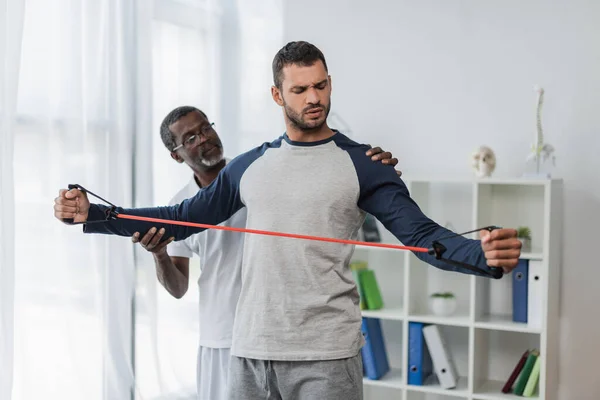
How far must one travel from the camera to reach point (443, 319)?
351 cm

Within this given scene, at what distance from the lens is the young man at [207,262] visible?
2.57m

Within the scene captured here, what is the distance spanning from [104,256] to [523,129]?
1.88 metres

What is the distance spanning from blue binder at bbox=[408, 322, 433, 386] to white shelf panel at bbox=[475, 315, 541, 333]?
0.85ft

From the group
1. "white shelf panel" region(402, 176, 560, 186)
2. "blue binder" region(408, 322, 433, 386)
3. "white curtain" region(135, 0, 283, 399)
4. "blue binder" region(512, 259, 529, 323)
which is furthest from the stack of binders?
"white curtain" region(135, 0, 283, 399)

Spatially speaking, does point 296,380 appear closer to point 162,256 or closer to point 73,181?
point 162,256

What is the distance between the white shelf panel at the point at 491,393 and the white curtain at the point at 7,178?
1.91 m

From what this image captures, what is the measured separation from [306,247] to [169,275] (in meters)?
0.82

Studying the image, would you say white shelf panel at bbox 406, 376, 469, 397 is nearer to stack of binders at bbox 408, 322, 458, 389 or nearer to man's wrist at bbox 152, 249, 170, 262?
stack of binders at bbox 408, 322, 458, 389

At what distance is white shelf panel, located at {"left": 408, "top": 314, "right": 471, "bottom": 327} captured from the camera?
3.46 m

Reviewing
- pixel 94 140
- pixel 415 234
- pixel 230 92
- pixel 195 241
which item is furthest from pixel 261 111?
pixel 415 234

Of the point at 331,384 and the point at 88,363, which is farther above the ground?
the point at 331,384

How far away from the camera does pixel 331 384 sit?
192cm

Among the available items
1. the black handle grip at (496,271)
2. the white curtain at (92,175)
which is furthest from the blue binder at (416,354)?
the black handle grip at (496,271)

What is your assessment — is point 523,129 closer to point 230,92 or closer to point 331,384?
point 230,92
